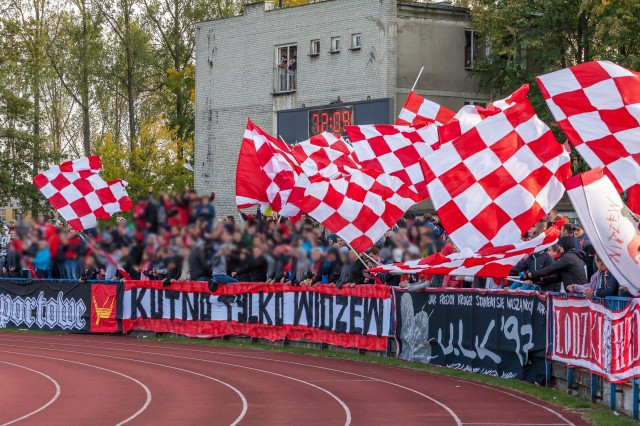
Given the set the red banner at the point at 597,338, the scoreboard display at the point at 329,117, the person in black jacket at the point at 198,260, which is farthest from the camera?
the scoreboard display at the point at 329,117

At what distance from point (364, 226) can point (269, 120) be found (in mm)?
33059

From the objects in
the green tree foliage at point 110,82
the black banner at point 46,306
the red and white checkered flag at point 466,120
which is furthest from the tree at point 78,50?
the red and white checkered flag at point 466,120

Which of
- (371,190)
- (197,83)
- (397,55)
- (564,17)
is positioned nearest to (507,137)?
(371,190)

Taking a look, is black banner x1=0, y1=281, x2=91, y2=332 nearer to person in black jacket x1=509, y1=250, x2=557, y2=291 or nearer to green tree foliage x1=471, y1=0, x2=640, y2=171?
green tree foliage x1=471, y1=0, x2=640, y2=171

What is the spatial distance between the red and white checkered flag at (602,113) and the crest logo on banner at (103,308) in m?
19.1

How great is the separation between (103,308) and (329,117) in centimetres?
1491

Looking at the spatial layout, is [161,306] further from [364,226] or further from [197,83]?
[197,83]

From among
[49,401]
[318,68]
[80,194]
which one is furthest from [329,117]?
[80,194]

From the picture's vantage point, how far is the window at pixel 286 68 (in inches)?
1857

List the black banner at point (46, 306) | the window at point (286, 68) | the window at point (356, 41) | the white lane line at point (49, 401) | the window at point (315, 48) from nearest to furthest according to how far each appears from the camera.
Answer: the white lane line at point (49, 401) → the black banner at point (46, 306) → the window at point (356, 41) → the window at point (315, 48) → the window at point (286, 68)

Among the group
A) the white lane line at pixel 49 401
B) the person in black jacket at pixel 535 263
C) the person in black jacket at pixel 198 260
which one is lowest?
the white lane line at pixel 49 401

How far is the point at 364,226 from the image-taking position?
50.1ft

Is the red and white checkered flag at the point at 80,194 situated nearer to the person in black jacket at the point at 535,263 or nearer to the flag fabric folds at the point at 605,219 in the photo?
the flag fabric folds at the point at 605,219

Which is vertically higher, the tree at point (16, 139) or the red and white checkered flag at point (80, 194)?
the tree at point (16, 139)
